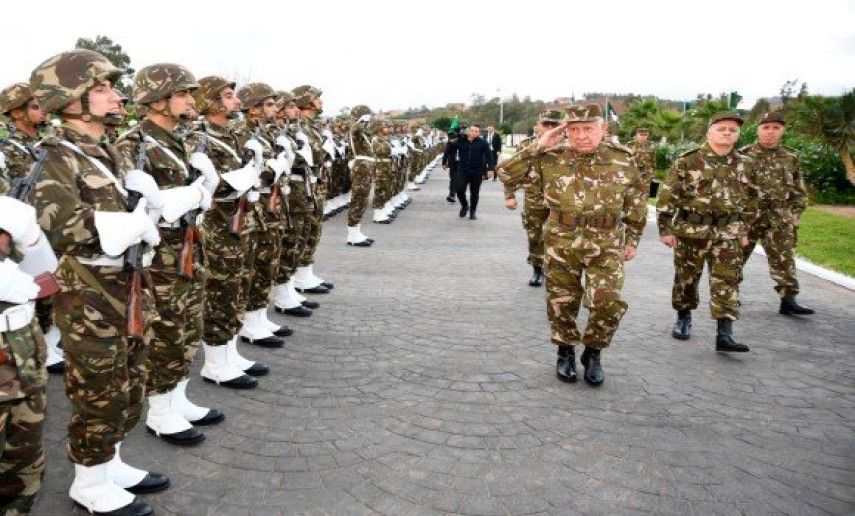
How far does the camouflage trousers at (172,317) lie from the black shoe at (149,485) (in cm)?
66

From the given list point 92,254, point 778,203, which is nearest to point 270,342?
point 92,254

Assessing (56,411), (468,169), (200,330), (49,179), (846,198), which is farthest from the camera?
(846,198)

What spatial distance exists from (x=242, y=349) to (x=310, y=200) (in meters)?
1.83

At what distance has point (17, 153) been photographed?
5668 mm

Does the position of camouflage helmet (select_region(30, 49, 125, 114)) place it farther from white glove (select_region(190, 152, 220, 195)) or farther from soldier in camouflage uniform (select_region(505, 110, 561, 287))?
soldier in camouflage uniform (select_region(505, 110, 561, 287))

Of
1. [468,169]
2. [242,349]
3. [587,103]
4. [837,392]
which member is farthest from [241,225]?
[468,169]

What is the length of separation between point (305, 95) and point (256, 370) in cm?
359

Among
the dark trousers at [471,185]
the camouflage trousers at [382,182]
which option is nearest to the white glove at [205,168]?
the camouflage trousers at [382,182]

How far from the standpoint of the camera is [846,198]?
18.2 metres

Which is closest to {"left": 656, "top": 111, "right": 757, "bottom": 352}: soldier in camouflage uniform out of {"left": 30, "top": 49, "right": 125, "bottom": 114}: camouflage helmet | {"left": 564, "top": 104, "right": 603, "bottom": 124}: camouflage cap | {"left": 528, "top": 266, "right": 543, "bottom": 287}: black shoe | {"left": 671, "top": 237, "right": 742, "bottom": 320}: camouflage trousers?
{"left": 671, "top": 237, "right": 742, "bottom": 320}: camouflage trousers

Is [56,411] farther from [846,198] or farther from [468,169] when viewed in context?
[846,198]

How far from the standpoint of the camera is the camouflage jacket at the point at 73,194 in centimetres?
273

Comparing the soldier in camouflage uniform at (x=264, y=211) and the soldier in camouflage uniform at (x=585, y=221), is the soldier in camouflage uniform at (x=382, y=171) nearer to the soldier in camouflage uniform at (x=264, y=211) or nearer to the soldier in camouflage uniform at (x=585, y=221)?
the soldier in camouflage uniform at (x=264, y=211)

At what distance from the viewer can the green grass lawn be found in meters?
10.2
